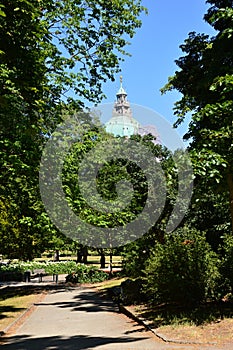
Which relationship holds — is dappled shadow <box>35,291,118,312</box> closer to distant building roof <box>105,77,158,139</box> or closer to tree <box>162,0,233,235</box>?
tree <box>162,0,233,235</box>

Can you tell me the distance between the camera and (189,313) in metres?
10.8

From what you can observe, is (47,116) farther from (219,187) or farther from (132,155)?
(132,155)

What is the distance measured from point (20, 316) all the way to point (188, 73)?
10.4 meters

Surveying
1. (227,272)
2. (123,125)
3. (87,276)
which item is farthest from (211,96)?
(87,276)

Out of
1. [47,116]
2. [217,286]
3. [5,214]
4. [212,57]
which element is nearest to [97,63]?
[47,116]

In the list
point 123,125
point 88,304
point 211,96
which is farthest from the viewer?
point 123,125

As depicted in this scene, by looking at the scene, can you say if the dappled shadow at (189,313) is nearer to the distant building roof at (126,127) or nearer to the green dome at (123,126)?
the distant building roof at (126,127)

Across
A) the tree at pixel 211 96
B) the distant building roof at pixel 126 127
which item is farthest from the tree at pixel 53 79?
the distant building roof at pixel 126 127

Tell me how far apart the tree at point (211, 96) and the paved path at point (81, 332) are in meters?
3.75

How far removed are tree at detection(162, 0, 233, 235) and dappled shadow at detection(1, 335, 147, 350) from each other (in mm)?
4051

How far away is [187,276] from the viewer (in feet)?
38.2

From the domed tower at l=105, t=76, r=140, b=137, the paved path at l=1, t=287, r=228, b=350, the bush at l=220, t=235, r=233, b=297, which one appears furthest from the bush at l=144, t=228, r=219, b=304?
the domed tower at l=105, t=76, r=140, b=137

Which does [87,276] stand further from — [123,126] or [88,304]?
[88,304]

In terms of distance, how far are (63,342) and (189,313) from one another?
3456mm
